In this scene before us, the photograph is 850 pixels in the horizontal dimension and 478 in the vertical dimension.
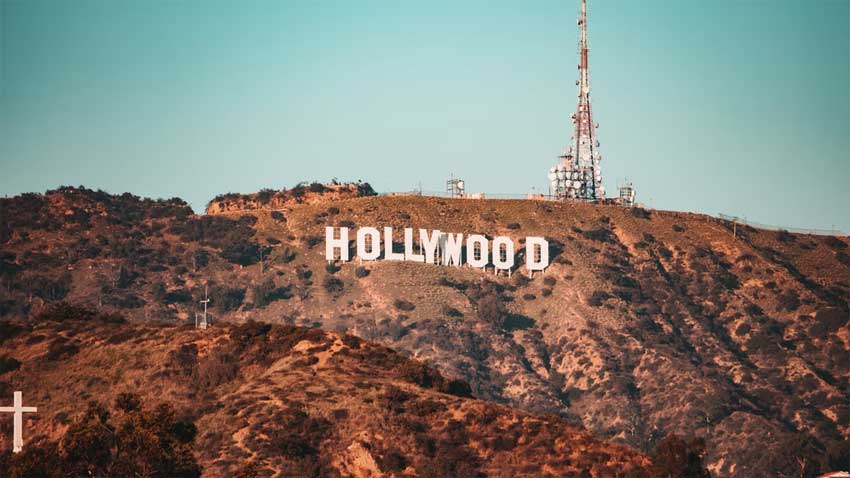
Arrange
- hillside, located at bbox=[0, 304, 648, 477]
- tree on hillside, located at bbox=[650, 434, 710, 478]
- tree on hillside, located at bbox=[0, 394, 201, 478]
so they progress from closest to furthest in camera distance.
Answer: tree on hillside, located at bbox=[0, 394, 201, 478] < tree on hillside, located at bbox=[650, 434, 710, 478] < hillside, located at bbox=[0, 304, 648, 477]

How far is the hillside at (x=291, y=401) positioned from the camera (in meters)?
122

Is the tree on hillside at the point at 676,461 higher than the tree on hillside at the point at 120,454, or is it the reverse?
the tree on hillside at the point at 120,454

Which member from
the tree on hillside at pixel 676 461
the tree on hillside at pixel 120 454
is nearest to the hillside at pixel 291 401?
the tree on hillside at pixel 676 461

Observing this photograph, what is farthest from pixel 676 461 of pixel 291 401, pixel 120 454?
pixel 120 454

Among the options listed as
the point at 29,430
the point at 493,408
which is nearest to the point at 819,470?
the point at 493,408

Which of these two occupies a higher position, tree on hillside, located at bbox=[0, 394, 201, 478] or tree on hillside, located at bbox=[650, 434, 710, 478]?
tree on hillside, located at bbox=[0, 394, 201, 478]

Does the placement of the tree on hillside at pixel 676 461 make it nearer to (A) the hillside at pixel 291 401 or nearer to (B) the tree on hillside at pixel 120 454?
(A) the hillside at pixel 291 401

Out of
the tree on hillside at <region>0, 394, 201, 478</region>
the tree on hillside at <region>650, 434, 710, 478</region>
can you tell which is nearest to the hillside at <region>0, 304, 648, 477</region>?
the tree on hillside at <region>650, 434, 710, 478</region>

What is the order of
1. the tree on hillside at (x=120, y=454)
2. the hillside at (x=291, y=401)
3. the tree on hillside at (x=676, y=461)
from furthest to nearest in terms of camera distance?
1. the hillside at (x=291, y=401)
2. the tree on hillside at (x=676, y=461)
3. the tree on hillside at (x=120, y=454)

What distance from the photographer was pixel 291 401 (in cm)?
13150

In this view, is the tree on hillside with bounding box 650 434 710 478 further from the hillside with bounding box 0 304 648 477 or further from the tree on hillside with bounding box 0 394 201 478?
the tree on hillside with bounding box 0 394 201 478

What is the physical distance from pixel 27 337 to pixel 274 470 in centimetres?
4400

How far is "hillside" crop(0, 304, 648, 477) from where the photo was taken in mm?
121875

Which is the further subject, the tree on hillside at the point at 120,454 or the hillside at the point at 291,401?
the hillside at the point at 291,401
